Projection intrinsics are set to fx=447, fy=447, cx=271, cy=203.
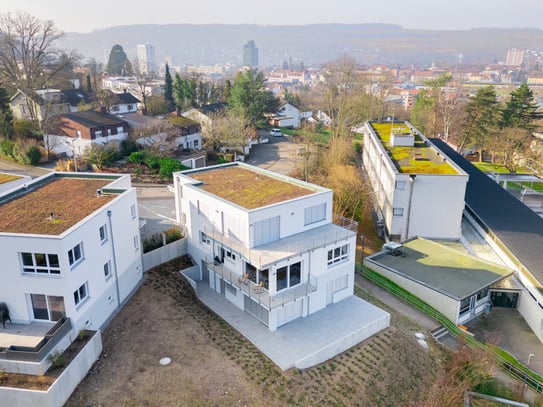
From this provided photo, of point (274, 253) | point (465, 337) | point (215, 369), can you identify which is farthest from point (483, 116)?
point (215, 369)

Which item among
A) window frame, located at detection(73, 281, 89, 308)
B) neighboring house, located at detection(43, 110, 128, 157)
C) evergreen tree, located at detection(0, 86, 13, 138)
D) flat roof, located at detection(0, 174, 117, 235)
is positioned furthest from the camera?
evergreen tree, located at detection(0, 86, 13, 138)

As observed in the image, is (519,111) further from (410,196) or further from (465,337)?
(465,337)

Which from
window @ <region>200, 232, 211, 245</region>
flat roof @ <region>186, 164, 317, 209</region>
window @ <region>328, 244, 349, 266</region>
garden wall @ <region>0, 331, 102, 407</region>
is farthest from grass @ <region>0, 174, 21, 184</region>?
window @ <region>328, 244, 349, 266</region>

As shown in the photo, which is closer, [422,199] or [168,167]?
[422,199]

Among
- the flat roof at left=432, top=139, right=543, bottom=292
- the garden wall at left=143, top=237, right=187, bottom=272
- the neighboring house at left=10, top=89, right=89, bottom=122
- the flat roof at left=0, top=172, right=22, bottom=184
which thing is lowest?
the flat roof at left=432, top=139, right=543, bottom=292

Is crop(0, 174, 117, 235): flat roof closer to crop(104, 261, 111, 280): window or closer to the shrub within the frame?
crop(104, 261, 111, 280): window

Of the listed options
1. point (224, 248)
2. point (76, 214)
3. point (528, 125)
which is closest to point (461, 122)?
point (528, 125)

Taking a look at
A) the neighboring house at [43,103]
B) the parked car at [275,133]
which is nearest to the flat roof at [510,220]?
the parked car at [275,133]

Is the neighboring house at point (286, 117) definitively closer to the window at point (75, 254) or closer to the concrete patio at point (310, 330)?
the concrete patio at point (310, 330)
